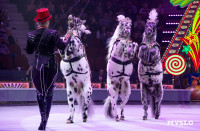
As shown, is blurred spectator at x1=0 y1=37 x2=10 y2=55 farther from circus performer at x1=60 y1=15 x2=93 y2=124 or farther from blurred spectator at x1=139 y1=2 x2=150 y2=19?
blurred spectator at x1=139 y1=2 x2=150 y2=19

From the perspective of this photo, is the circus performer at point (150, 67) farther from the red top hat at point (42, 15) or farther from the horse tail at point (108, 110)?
the red top hat at point (42, 15)

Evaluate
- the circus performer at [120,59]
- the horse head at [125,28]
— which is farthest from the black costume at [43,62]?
the horse head at [125,28]

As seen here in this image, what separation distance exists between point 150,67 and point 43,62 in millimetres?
2834

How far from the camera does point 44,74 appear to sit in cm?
563

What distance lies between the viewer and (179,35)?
45.1ft

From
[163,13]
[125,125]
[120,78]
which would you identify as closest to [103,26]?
[163,13]

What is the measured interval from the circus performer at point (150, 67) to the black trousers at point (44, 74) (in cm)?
259

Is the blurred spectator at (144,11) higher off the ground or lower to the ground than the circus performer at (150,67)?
higher

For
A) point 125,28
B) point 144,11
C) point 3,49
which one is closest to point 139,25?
point 144,11

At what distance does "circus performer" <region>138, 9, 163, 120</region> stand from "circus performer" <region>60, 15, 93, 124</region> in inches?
51.1

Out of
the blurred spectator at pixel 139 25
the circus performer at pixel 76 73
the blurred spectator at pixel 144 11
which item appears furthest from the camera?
the blurred spectator at pixel 144 11

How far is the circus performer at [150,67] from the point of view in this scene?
7.64 meters

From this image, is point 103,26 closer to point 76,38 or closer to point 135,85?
point 135,85

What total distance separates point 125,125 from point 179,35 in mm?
7887
